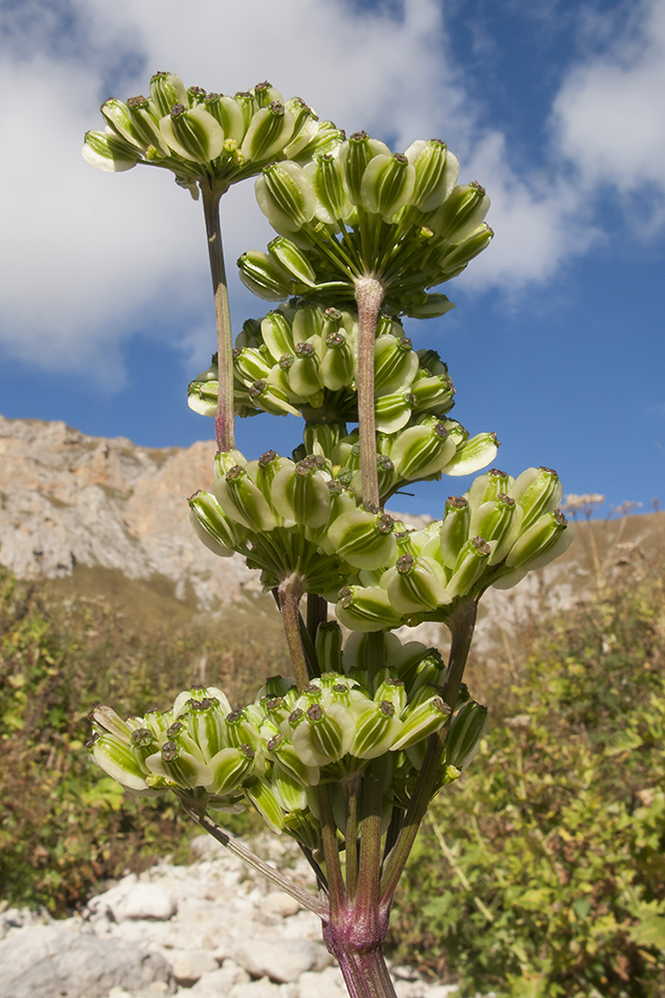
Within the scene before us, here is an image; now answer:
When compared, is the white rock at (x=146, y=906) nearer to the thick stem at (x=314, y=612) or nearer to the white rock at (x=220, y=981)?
the white rock at (x=220, y=981)

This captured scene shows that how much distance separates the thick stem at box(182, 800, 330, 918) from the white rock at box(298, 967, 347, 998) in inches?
235

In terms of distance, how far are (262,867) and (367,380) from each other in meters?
0.97

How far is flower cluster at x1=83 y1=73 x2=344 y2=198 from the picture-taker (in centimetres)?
149

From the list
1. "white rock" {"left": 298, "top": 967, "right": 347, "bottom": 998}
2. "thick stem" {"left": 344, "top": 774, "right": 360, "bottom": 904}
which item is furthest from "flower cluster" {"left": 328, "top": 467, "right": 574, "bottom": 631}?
"white rock" {"left": 298, "top": 967, "right": 347, "bottom": 998}

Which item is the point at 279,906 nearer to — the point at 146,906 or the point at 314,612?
the point at 146,906

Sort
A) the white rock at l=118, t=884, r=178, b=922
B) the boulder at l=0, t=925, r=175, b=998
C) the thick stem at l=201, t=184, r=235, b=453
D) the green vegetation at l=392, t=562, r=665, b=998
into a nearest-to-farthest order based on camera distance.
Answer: the thick stem at l=201, t=184, r=235, b=453 < the green vegetation at l=392, t=562, r=665, b=998 < the boulder at l=0, t=925, r=175, b=998 < the white rock at l=118, t=884, r=178, b=922

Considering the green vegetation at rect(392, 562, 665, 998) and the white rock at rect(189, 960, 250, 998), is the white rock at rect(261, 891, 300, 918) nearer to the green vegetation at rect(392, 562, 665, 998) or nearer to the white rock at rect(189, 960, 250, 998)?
the white rock at rect(189, 960, 250, 998)

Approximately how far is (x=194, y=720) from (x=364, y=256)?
1.00 metres

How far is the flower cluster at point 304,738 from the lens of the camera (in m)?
1.17

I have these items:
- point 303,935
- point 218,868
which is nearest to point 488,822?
point 303,935

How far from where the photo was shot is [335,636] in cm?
143

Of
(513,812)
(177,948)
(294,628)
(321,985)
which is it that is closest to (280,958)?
(321,985)

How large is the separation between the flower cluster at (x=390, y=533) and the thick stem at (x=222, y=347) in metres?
0.12

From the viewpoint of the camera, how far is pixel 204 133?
4.85 feet
